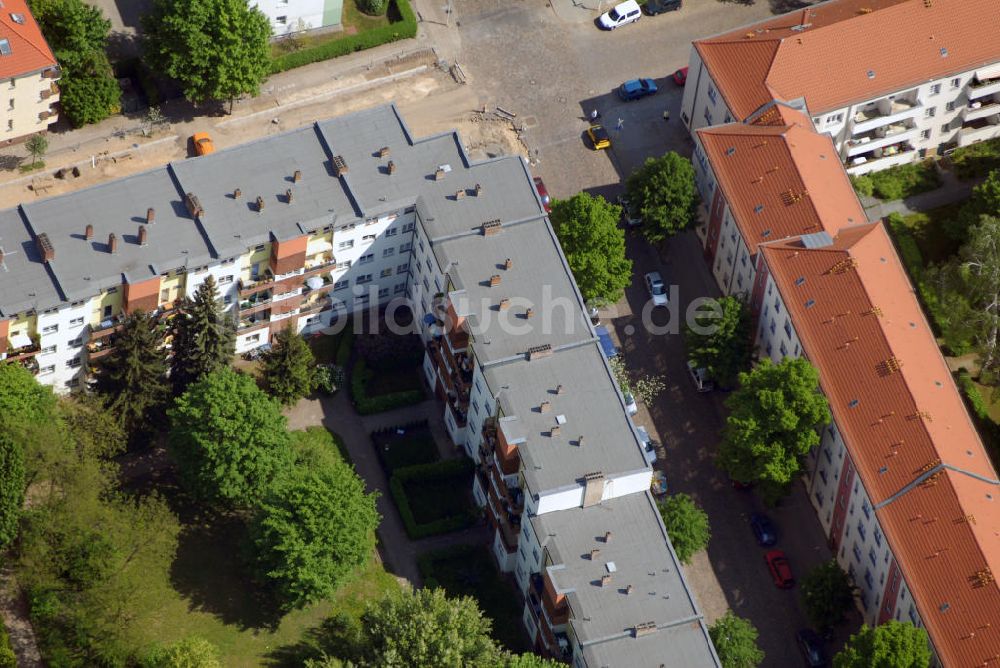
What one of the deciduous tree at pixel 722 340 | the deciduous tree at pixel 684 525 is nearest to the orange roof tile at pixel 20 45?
the deciduous tree at pixel 722 340

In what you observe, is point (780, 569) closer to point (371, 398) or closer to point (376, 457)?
point (376, 457)

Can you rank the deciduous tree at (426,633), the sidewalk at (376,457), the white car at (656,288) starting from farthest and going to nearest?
the white car at (656,288) → the sidewalk at (376,457) → the deciduous tree at (426,633)

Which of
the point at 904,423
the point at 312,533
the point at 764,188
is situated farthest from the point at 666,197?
the point at 312,533

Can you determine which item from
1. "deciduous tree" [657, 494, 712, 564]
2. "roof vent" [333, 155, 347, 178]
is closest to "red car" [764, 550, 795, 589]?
"deciduous tree" [657, 494, 712, 564]

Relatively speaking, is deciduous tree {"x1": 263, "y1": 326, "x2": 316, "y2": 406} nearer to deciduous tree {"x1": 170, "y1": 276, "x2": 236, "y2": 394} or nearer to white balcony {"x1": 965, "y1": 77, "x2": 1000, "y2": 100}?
deciduous tree {"x1": 170, "y1": 276, "x2": 236, "y2": 394}

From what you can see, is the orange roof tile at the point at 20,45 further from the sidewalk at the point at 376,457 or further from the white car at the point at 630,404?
the white car at the point at 630,404
